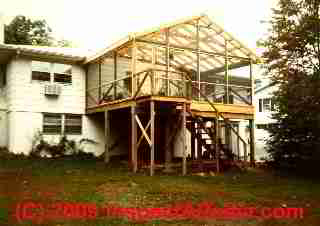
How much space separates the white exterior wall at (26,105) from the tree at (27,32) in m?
26.1

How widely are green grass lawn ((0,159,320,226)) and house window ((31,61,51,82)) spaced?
5.20 m

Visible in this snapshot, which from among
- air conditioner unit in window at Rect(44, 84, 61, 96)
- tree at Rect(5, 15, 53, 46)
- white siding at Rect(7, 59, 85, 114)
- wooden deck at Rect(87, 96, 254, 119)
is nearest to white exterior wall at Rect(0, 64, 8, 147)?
white siding at Rect(7, 59, 85, 114)

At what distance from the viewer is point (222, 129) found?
2355cm

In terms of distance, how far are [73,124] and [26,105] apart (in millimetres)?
2508

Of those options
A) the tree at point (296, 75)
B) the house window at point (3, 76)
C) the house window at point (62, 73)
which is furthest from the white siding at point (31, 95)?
the tree at point (296, 75)

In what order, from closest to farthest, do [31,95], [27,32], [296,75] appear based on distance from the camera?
[296,75], [31,95], [27,32]

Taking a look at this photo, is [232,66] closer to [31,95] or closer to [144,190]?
[31,95]

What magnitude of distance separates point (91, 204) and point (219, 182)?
5157 millimetres

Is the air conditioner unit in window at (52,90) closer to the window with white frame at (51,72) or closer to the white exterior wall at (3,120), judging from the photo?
the window with white frame at (51,72)

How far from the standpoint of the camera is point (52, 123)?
18500 millimetres

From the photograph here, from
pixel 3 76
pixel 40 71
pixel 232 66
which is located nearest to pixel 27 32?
pixel 3 76

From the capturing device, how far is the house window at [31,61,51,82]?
59.9 ft

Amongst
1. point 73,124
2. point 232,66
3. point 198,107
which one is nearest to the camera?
point 198,107

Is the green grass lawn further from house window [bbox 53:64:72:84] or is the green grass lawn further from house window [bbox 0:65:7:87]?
house window [bbox 0:65:7:87]
